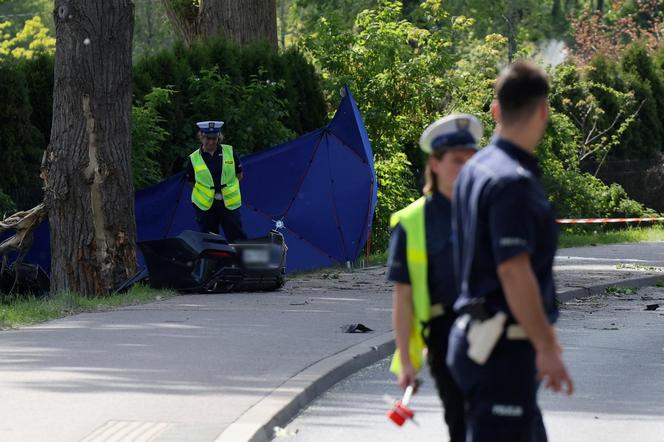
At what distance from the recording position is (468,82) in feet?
93.8

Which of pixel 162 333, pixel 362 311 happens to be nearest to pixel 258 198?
pixel 362 311

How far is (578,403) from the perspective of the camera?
9398 mm

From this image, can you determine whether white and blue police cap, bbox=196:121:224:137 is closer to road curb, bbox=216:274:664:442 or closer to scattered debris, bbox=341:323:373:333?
scattered debris, bbox=341:323:373:333

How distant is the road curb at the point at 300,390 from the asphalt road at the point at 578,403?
0.25ft

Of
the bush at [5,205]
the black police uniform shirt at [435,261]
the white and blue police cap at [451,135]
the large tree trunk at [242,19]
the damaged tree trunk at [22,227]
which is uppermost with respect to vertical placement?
the large tree trunk at [242,19]

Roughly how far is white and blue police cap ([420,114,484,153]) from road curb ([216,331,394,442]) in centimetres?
239

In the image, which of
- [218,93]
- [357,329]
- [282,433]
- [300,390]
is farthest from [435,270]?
[218,93]

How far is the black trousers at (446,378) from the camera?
5.61 m

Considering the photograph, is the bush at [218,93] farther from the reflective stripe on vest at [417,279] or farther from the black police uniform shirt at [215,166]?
the reflective stripe on vest at [417,279]

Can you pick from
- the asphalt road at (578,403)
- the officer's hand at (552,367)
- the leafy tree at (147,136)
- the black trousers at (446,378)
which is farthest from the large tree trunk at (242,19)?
the officer's hand at (552,367)

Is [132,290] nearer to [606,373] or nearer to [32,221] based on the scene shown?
[32,221]

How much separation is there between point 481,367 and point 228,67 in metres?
16.3

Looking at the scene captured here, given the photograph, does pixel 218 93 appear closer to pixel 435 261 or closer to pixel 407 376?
pixel 435 261

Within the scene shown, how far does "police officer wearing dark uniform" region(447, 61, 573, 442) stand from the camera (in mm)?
4543
